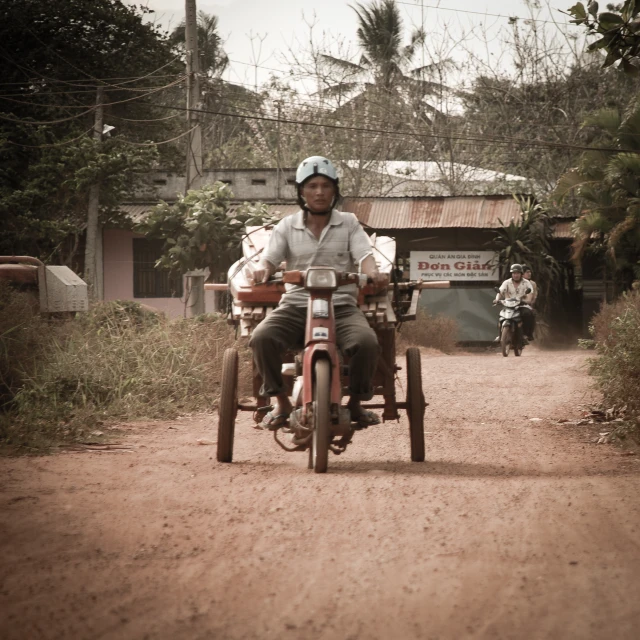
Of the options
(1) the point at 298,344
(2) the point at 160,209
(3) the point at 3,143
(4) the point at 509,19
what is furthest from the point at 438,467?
(4) the point at 509,19

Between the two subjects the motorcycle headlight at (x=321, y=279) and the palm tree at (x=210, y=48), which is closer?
the motorcycle headlight at (x=321, y=279)

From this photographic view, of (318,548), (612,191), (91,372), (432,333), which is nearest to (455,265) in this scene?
(432,333)

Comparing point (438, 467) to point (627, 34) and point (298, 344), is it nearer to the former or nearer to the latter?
point (298, 344)

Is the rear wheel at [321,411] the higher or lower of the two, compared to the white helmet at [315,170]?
lower

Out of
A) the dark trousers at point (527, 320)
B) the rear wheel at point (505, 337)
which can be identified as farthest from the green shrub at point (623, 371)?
the dark trousers at point (527, 320)

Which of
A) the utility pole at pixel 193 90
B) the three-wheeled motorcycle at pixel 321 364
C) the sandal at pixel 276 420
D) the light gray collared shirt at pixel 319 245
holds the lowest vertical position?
the sandal at pixel 276 420

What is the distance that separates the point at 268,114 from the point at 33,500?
32.8 m

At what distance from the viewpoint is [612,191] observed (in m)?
23.9

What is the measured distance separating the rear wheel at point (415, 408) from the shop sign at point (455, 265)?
20496 mm

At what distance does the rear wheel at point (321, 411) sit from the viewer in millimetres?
5887

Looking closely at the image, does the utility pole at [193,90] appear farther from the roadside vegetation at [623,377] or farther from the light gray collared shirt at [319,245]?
the light gray collared shirt at [319,245]

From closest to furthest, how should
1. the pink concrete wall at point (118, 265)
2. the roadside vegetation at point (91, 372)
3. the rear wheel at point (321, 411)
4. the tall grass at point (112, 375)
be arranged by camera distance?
the rear wheel at point (321, 411) → the roadside vegetation at point (91, 372) → the tall grass at point (112, 375) → the pink concrete wall at point (118, 265)

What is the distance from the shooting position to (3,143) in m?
27.0

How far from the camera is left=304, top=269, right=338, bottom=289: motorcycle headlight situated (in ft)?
20.0
